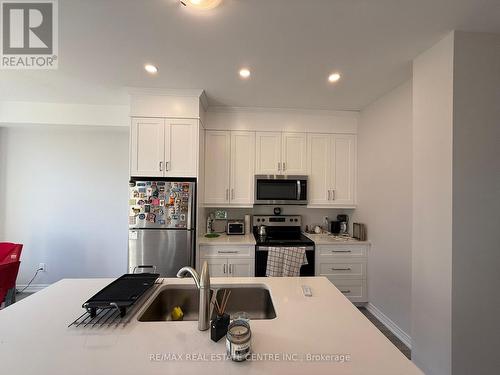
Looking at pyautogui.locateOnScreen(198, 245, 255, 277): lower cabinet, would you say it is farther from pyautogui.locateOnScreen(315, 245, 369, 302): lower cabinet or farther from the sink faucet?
the sink faucet

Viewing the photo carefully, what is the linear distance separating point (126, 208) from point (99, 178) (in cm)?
60

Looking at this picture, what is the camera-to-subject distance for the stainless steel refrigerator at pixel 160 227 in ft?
7.68

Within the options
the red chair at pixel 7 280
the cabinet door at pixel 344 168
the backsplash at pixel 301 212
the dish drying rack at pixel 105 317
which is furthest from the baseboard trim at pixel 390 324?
the red chair at pixel 7 280

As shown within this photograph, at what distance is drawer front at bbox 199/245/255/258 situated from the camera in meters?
2.56

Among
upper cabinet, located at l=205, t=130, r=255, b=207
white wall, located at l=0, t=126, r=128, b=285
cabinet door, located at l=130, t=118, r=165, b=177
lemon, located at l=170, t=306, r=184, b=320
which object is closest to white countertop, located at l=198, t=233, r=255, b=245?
upper cabinet, located at l=205, t=130, r=255, b=207

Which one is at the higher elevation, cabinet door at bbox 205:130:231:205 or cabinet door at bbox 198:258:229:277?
cabinet door at bbox 205:130:231:205

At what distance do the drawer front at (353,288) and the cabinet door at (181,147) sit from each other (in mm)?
2234

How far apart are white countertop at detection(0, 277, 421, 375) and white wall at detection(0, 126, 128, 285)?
2.27 meters

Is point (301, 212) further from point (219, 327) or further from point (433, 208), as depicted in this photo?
point (219, 327)

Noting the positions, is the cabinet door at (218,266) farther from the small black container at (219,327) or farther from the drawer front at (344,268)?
the small black container at (219,327)

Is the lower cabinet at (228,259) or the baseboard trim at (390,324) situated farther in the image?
the lower cabinet at (228,259)

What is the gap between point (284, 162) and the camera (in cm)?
300

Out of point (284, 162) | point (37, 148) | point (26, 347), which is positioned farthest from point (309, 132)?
point (37, 148)

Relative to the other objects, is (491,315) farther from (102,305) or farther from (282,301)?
(102,305)
